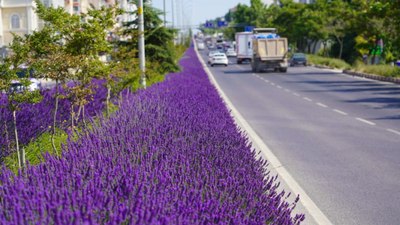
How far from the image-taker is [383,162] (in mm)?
11250

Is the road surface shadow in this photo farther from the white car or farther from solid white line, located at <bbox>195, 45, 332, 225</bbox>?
the white car

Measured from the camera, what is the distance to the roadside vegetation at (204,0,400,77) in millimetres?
39803

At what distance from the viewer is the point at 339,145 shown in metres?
13.4

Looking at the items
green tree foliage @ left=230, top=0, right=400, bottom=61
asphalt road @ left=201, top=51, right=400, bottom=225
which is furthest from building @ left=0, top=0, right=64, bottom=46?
asphalt road @ left=201, top=51, right=400, bottom=225

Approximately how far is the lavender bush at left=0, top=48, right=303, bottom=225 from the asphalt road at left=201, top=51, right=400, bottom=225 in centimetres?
197

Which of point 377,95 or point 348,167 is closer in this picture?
point 348,167

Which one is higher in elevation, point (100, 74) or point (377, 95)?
point (100, 74)

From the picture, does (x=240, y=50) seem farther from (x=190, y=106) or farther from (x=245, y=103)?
(x=190, y=106)

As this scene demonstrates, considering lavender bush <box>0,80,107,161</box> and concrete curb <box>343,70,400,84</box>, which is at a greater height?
lavender bush <box>0,80,107,161</box>

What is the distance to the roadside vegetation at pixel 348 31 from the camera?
3980 centimetres

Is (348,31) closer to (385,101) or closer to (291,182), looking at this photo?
(385,101)

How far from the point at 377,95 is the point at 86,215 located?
2542cm

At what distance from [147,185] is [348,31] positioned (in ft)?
162

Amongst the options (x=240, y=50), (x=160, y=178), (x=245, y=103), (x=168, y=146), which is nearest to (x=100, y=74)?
(x=168, y=146)
